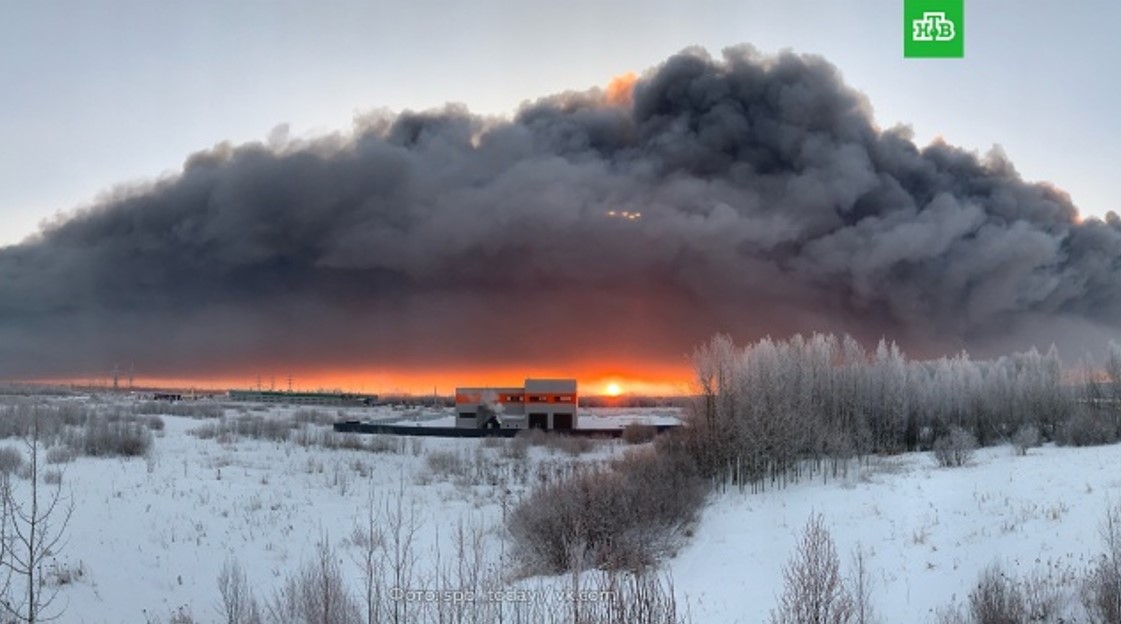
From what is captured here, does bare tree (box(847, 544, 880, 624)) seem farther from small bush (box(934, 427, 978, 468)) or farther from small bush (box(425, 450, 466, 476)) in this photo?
small bush (box(425, 450, 466, 476))

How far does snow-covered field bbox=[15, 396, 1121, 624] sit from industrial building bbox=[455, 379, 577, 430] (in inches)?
982

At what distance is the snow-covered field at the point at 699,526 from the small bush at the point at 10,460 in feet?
4.93

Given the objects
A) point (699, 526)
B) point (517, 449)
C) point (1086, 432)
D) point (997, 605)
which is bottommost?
point (699, 526)

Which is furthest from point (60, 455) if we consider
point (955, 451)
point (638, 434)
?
point (955, 451)

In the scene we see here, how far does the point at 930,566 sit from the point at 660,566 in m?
6.06

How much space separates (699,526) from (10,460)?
21631 millimetres

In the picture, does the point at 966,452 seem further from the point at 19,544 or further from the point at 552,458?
the point at 19,544

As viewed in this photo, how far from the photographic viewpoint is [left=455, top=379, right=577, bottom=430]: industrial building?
5994 centimetres

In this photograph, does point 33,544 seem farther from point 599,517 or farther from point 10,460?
point 599,517

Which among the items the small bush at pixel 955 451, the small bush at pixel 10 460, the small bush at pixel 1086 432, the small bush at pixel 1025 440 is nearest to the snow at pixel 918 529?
the small bush at pixel 955 451

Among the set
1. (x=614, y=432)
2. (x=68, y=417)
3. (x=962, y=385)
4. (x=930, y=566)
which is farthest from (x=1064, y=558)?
(x=68, y=417)

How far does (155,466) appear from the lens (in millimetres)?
31250

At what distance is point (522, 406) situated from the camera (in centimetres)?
6091

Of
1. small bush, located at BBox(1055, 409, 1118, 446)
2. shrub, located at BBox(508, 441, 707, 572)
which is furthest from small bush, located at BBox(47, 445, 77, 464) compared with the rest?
small bush, located at BBox(1055, 409, 1118, 446)
